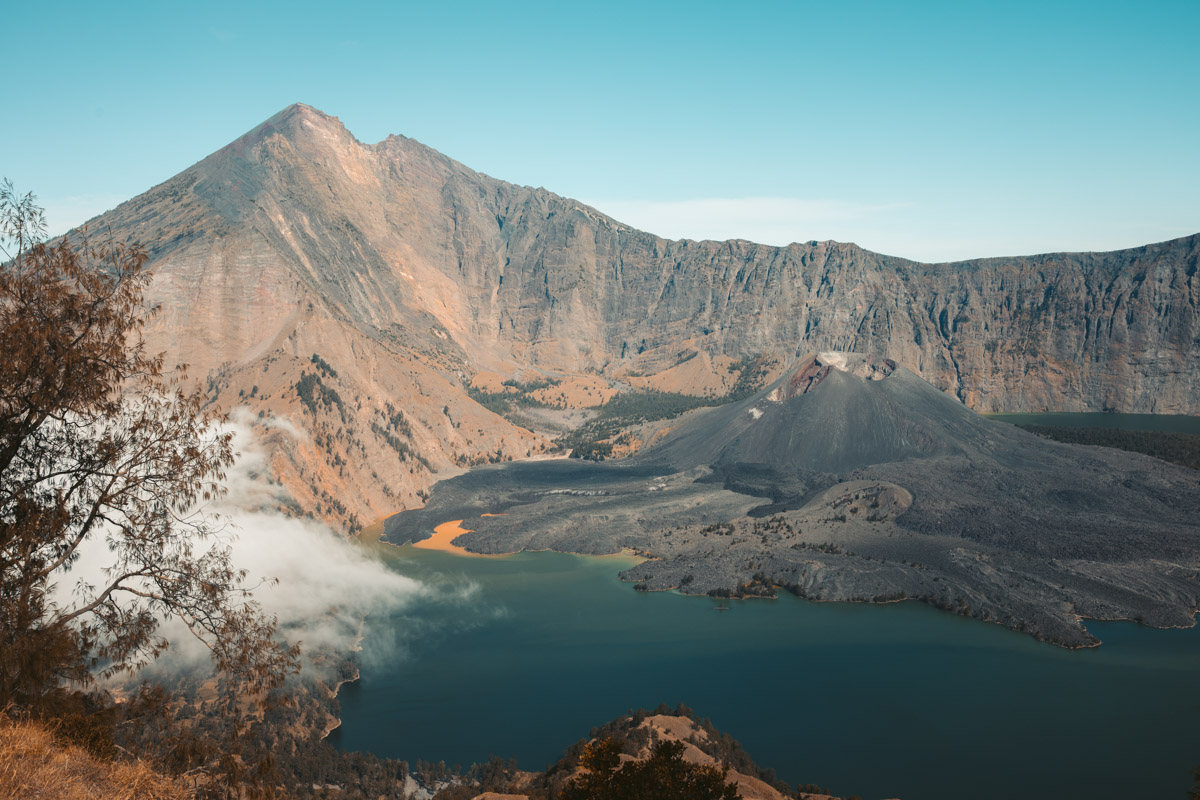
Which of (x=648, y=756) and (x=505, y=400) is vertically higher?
(x=505, y=400)

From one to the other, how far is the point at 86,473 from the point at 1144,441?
144 meters

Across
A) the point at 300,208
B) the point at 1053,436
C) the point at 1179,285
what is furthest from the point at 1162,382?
the point at 300,208

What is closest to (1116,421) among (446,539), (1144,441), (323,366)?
(1144,441)

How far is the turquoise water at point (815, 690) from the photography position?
1726 inches

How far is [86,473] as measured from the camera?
12.5m

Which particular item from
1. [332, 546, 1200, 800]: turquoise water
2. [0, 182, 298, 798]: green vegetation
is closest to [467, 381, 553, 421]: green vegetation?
[332, 546, 1200, 800]: turquoise water

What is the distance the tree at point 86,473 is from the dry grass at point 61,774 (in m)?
0.82

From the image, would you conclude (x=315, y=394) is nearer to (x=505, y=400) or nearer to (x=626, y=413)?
(x=505, y=400)

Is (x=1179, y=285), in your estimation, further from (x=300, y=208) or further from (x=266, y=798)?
(x=266, y=798)

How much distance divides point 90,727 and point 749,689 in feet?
153

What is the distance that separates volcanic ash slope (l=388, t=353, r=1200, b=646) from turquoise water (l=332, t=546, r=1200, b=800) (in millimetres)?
4071

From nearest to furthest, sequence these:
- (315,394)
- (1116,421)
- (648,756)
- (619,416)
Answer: (648,756)
(315,394)
(619,416)
(1116,421)

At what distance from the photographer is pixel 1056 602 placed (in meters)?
67.2

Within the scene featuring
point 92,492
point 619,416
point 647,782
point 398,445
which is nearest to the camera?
point 92,492
